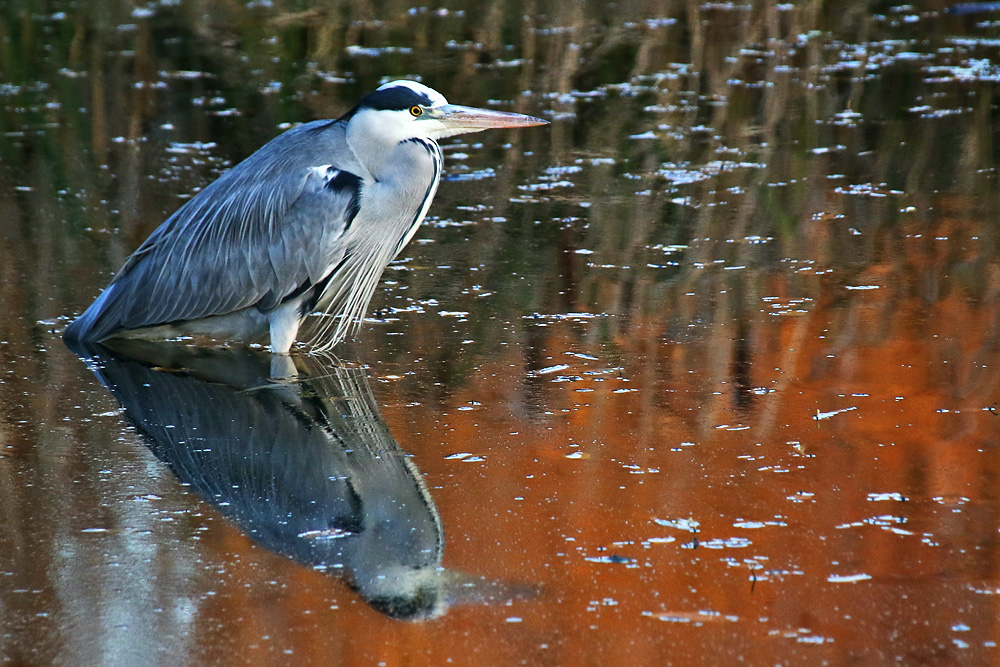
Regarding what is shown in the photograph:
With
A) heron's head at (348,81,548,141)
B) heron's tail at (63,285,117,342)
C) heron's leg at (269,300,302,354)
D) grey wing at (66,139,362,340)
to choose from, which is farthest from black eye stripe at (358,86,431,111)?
heron's tail at (63,285,117,342)

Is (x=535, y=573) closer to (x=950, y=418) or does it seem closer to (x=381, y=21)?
(x=950, y=418)

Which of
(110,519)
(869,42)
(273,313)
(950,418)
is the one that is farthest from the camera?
(869,42)

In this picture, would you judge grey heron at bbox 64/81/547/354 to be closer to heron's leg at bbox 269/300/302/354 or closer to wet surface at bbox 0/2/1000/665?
heron's leg at bbox 269/300/302/354

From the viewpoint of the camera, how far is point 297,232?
474 cm

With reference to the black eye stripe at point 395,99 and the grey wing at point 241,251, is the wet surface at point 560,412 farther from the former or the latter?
the black eye stripe at point 395,99

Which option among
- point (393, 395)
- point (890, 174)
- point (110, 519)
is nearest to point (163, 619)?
point (110, 519)

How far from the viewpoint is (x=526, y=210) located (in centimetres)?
632

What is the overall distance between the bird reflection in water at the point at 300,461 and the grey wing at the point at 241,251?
176 mm

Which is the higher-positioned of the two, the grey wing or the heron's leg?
the grey wing

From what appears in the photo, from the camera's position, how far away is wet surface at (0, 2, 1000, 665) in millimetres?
2844

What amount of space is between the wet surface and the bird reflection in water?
0.05ft

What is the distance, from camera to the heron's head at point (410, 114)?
4672mm

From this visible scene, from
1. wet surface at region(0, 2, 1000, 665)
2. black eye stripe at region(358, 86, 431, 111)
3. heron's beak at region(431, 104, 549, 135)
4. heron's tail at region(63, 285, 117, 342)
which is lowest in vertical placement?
heron's tail at region(63, 285, 117, 342)

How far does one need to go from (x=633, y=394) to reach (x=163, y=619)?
1768 mm
